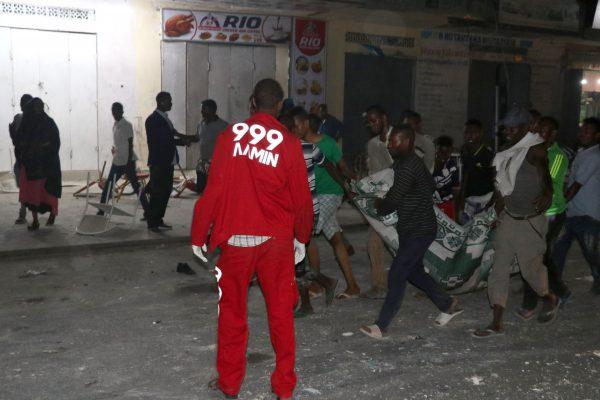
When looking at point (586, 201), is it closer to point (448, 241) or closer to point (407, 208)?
point (448, 241)

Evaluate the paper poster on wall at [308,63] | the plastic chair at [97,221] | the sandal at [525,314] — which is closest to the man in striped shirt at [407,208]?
the sandal at [525,314]

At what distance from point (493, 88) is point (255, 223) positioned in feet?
58.1

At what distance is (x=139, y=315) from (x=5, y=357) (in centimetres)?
135

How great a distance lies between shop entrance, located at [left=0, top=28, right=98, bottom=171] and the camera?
14.2m

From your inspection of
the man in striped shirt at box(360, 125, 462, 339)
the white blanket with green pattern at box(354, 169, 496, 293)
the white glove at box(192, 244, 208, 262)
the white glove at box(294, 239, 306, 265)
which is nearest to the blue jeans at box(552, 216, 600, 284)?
the white blanket with green pattern at box(354, 169, 496, 293)

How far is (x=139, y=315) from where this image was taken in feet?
21.1

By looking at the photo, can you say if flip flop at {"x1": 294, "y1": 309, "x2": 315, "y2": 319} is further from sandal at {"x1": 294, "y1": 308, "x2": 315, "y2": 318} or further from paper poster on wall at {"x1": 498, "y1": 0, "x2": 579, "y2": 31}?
paper poster on wall at {"x1": 498, "y1": 0, "x2": 579, "y2": 31}

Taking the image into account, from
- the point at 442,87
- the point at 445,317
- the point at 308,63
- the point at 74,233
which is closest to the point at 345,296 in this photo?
the point at 445,317

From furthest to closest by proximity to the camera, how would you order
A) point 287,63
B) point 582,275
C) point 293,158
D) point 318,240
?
point 287,63
point 318,240
point 582,275
point 293,158

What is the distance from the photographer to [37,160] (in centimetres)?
999

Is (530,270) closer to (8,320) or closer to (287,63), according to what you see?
(8,320)

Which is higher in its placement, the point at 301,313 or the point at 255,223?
Answer: the point at 255,223

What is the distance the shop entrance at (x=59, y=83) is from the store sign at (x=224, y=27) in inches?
66.6

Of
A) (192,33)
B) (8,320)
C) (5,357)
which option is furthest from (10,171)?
(5,357)
